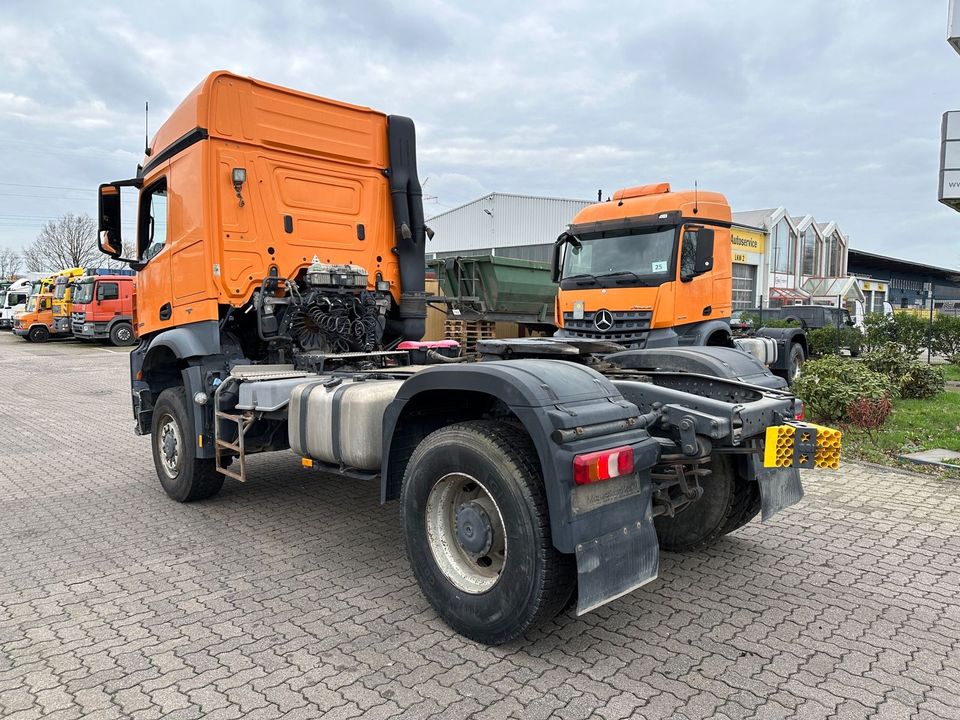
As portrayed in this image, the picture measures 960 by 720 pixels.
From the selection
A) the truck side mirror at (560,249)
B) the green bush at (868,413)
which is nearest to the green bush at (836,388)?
the green bush at (868,413)

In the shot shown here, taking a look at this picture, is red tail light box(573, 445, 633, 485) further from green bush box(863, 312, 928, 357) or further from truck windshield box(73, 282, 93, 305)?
truck windshield box(73, 282, 93, 305)

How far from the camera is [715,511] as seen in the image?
14.7ft

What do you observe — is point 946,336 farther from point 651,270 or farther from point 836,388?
point 651,270

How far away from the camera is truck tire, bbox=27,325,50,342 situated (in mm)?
30312

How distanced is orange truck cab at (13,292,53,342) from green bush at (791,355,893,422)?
30.9 meters

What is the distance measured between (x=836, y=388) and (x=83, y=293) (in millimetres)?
27118

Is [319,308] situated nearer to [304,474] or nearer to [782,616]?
[304,474]

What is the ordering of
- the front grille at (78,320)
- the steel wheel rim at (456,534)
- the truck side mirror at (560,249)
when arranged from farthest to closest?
the front grille at (78,320), the truck side mirror at (560,249), the steel wheel rim at (456,534)

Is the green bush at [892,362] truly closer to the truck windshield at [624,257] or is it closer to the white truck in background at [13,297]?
the truck windshield at [624,257]

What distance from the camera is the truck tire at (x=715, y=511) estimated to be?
4414 millimetres

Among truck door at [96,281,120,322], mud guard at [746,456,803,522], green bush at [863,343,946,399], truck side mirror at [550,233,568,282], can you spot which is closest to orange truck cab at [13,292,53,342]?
truck door at [96,281,120,322]

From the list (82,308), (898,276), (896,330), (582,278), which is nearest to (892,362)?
(582,278)

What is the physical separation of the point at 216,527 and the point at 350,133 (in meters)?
3.53

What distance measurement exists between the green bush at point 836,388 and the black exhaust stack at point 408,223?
555cm
